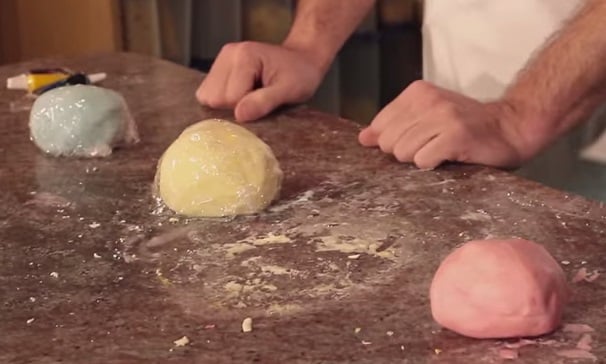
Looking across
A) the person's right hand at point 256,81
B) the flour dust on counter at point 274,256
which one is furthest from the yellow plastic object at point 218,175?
the person's right hand at point 256,81

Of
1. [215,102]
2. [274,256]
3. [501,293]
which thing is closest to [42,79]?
[215,102]

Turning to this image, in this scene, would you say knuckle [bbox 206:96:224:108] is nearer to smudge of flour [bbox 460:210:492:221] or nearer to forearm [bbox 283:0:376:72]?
forearm [bbox 283:0:376:72]

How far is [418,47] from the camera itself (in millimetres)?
2199

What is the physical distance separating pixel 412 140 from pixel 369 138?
0.24 feet

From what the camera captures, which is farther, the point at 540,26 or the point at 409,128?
the point at 540,26

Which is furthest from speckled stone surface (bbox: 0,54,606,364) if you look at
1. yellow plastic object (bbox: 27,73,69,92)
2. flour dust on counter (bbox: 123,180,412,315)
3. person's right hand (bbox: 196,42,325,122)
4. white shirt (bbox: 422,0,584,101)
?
white shirt (bbox: 422,0,584,101)

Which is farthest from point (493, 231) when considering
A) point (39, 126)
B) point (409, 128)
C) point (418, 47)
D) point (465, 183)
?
point (418, 47)

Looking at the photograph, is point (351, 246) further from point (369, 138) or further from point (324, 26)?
point (324, 26)

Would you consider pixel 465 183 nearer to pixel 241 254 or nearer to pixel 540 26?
pixel 241 254

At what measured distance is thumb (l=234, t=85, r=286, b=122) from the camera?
4.02 feet

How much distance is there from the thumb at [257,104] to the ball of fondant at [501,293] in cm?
55

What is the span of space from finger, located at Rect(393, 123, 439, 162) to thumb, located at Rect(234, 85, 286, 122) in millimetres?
223

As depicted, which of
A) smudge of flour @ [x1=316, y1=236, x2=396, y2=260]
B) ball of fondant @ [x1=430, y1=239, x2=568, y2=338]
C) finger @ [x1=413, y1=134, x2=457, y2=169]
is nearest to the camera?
ball of fondant @ [x1=430, y1=239, x2=568, y2=338]

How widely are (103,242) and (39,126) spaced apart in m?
0.29
